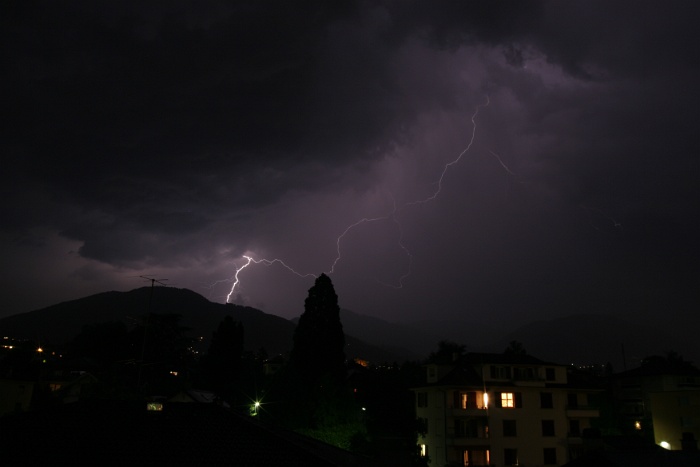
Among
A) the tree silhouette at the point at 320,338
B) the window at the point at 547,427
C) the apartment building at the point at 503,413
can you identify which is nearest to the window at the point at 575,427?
the apartment building at the point at 503,413

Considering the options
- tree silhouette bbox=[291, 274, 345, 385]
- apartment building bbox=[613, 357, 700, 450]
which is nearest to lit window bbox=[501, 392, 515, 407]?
apartment building bbox=[613, 357, 700, 450]

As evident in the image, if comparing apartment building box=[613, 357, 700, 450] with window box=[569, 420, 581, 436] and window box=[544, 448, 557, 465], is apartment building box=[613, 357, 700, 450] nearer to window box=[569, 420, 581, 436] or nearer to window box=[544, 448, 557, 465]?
window box=[569, 420, 581, 436]

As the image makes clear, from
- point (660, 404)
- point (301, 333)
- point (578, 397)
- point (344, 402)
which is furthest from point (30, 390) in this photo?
point (660, 404)

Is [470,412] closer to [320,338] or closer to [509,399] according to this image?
[509,399]

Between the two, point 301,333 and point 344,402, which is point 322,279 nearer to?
point 301,333

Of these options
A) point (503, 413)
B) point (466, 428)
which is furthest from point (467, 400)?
point (503, 413)

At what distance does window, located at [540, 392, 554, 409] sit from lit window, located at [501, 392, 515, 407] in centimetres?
241

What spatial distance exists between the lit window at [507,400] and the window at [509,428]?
3.78 ft

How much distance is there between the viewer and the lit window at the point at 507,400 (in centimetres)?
3739

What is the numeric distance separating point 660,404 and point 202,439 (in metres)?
39.0

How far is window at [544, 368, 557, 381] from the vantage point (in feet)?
129

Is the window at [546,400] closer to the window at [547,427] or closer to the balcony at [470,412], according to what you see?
the window at [547,427]

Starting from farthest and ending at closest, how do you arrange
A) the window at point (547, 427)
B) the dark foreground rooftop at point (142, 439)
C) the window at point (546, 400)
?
the window at point (546, 400)
the window at point (547, 427)
the dark foreground rooftop at point (142, 439)

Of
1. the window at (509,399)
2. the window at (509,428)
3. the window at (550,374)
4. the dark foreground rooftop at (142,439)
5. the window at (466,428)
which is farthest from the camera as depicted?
the window at (550,374)
